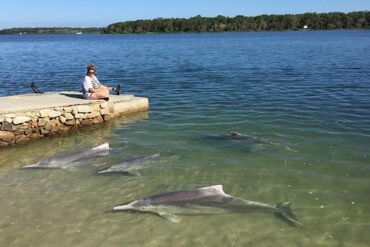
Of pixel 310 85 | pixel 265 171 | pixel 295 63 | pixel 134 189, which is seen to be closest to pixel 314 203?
pixel 265 171

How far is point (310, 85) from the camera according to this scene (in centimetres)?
2530

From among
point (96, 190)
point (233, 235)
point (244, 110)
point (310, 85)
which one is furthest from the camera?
point (310, 85)

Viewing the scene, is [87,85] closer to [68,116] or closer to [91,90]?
[91,90]

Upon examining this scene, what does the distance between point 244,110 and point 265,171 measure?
302 inches

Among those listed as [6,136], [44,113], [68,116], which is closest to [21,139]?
[6,136]

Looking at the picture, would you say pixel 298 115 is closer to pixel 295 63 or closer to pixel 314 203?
pixel 314 203

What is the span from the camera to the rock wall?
14.6 m

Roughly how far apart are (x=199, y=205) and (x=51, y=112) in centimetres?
826

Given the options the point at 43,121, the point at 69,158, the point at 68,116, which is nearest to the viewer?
the point at 69,158

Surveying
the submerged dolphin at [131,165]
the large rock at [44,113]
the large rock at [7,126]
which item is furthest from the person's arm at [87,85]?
the submerged dolphin at [131,165]

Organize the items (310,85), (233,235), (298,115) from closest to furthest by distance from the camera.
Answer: (233,235) < (298,115) < (310,85)

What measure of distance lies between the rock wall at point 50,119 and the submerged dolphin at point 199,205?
264 inches

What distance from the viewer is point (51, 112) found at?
15617 millimetres

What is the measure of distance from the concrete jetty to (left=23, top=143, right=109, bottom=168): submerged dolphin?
2.82 meters
